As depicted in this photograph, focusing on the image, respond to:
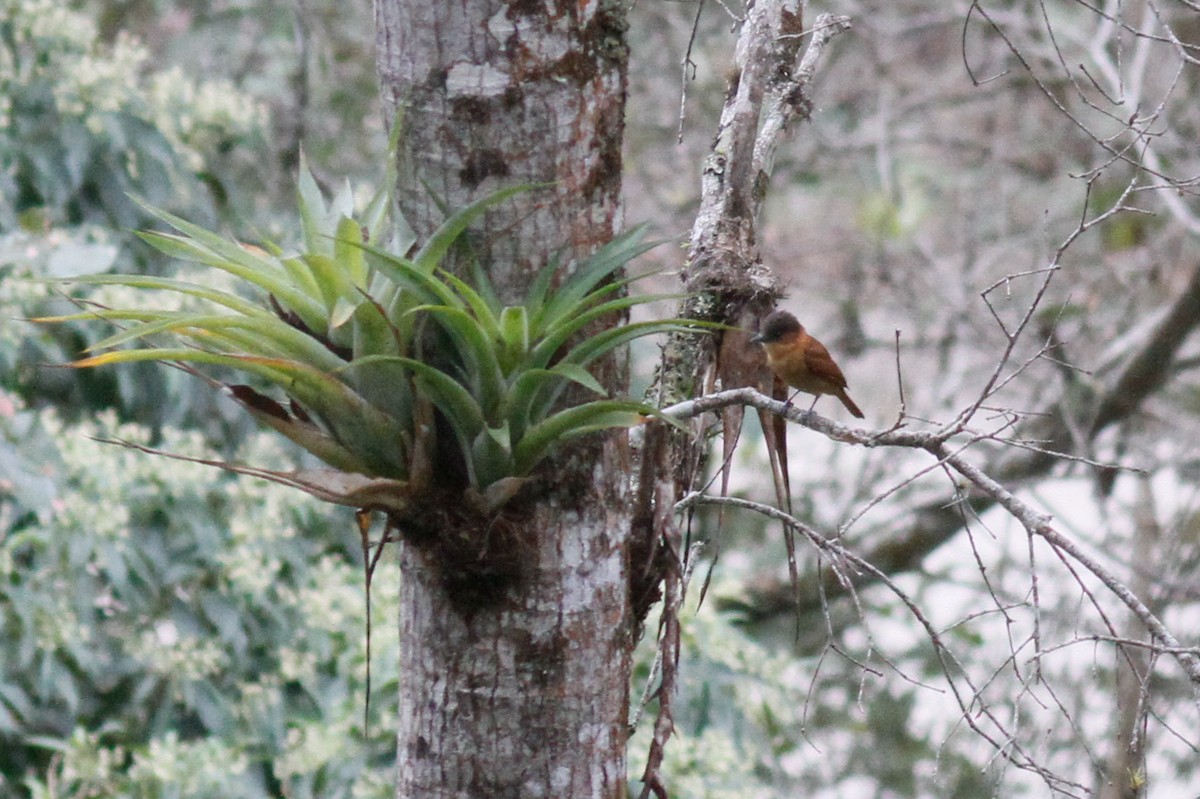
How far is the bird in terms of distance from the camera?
201 centimetres

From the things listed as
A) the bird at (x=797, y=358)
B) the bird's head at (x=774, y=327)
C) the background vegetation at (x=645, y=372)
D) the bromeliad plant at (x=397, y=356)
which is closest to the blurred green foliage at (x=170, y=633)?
the background vegetation at (x=645, y=372)

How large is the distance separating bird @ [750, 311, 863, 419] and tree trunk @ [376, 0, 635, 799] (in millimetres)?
427

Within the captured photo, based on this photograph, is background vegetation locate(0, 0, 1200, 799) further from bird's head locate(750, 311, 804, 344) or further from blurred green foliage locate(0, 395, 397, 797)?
bird's head locate(750, 311, 804, 344)

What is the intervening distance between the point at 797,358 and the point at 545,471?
657 mm

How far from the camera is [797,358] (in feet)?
7.06

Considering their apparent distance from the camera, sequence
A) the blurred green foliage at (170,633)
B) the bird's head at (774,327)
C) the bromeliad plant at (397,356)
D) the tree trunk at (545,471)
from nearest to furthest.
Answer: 1. the bromeliad plant at (397,356)
2. the tree trunk at (545,471)
3. the bird's head at (774,327)
4. the blurred green foliage at (170,633)

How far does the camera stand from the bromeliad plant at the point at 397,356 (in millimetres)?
1511

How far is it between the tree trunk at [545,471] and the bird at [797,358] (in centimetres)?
43

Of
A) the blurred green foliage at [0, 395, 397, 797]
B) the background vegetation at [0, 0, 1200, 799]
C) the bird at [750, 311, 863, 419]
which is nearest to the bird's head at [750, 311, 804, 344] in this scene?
the bird at [750, 311, 863, 419]

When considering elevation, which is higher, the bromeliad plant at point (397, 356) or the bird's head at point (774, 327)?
the bird's head at point (774, 327)

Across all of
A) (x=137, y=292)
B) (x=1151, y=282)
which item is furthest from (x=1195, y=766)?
(x=137, y=292)

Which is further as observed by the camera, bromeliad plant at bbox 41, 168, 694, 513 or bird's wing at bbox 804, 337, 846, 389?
bird's wing at bbox 804, 337, 846, 389

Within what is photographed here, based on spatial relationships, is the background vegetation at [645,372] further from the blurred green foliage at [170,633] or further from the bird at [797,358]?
the bird at [797,358]

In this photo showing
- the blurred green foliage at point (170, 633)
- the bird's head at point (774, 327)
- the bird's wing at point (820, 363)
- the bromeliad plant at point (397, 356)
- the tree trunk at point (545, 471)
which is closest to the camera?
the bromeliad plant at point (397, 356)
